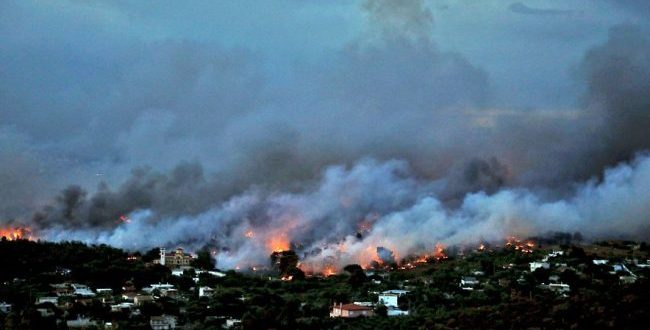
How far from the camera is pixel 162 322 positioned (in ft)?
116

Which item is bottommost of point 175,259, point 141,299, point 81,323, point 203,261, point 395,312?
point 395,312

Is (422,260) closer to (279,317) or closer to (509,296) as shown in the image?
(509,296)

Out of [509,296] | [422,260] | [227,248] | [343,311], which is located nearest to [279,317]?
[343,311]

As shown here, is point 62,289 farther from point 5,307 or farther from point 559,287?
point 559,287

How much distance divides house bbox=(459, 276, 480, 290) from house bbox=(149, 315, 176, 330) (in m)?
11.8

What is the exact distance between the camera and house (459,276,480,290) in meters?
42.4

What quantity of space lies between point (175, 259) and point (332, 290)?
43.1 feet

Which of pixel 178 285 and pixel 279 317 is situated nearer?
pixel 279 317

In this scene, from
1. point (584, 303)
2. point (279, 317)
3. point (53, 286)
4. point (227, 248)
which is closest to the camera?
point (584, 303)

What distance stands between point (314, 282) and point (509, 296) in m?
10.5

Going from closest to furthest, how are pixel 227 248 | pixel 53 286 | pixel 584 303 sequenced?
pixel 584 303 → pixel 53 286 → pixel 227 248

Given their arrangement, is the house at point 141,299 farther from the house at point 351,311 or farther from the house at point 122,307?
the house at point 351,311

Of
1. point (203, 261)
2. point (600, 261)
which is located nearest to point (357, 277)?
point (203, 261)

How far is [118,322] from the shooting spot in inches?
1377
